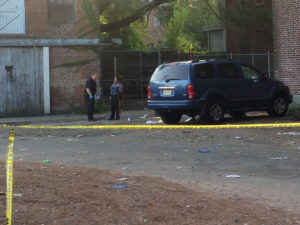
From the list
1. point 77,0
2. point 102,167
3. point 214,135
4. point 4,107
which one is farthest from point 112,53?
point 102,167

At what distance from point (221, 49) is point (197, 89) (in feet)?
75.5

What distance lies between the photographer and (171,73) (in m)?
17.8

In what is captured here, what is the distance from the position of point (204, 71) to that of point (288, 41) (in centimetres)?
654

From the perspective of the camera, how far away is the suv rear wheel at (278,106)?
19.6m

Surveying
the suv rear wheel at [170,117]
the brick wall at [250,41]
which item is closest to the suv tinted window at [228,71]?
the suv rear wheel at [170,117]

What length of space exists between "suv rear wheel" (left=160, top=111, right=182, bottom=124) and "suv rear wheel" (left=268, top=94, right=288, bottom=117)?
2972mm

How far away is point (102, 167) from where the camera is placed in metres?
10.4

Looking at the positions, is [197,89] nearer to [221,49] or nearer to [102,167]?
[102,167]

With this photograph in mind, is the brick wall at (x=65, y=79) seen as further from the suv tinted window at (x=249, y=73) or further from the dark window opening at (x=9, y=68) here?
the suv tinted window at (x=249, y=73)

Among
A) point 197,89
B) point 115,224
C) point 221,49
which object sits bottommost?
point 115,224

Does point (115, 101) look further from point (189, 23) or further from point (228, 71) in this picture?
point (189, 23)

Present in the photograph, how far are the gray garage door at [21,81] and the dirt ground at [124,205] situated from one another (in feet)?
53.1

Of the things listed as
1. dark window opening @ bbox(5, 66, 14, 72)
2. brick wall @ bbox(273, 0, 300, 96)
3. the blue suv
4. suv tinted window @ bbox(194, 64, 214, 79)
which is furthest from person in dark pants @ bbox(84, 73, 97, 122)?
brick wall @ bbox(273, 0, 300, 96)

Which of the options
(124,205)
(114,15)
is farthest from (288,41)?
(124,205)
